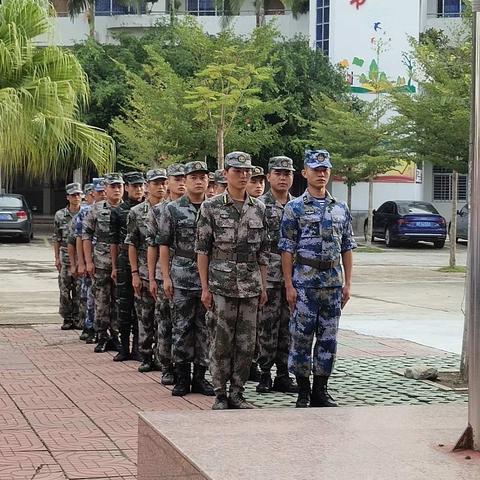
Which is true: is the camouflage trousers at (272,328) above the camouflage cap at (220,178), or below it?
below

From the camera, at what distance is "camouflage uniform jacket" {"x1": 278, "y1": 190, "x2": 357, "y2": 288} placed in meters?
7.62

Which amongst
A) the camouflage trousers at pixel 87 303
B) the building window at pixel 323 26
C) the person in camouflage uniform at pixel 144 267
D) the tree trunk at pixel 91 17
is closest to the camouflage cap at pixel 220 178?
the person in camouflage uniform at pixel 144 267

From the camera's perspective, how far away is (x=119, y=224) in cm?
1096

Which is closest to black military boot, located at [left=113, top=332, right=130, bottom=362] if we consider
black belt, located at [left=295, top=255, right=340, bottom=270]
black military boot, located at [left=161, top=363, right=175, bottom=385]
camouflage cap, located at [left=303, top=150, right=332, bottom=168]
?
black military boot, located at [left=161, top=363, right=175, bottom=385]

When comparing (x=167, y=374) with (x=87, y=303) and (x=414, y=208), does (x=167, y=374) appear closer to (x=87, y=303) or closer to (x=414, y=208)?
(x=87, y=303)

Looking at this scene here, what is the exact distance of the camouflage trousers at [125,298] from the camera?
1070cm

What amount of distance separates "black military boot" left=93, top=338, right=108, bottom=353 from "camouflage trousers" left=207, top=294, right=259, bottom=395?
154 inches

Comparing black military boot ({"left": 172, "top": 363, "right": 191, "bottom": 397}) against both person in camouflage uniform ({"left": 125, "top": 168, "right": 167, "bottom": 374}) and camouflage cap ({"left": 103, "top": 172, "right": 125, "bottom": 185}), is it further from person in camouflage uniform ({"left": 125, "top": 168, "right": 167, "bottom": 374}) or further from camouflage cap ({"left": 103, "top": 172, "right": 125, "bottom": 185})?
camouflage cap ({"left": 103, "top": 172, "right": 125, "bottom": 185})

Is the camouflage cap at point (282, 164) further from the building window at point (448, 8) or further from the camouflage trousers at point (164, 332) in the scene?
the building window at point (448, 8)

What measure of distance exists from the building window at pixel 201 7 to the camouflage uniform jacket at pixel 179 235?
42.5 m

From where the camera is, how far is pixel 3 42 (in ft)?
48.4

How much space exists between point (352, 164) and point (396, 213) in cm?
209

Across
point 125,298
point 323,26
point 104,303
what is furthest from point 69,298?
point 323,26

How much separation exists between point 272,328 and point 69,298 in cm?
550
